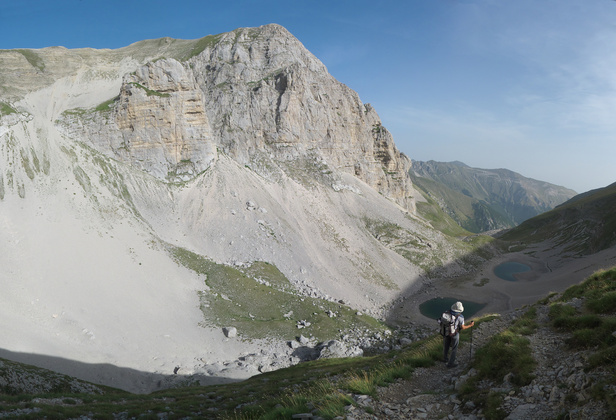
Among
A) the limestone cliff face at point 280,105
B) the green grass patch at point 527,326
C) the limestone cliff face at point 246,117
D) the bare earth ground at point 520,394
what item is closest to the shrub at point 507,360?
the bare earth ground at point 520,394

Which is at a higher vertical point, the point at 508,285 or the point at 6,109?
the point at 6,109

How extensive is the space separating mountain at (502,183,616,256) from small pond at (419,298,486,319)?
223 ft

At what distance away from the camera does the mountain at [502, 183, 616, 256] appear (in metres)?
104

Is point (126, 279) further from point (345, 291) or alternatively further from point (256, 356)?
point (345, 291)

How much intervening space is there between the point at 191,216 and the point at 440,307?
58.1 meters

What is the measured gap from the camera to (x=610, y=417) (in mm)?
6008

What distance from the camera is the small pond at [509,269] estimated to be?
9188cm

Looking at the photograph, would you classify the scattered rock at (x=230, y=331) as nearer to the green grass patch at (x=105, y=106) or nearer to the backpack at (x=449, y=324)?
the backpack at (x=449, y=324)

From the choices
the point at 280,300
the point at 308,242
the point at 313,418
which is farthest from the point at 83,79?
the point at 313,418

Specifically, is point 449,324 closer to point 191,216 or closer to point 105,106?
point 191,216

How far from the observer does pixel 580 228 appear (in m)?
119

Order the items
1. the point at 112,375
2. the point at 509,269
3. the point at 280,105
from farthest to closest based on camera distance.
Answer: the point at 509,269 → the point at 280,105 → the point at 112,375

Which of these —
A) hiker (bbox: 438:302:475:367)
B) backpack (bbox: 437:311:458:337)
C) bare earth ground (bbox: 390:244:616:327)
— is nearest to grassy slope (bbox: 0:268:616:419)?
hiker (bbox: 438:302:475:367)

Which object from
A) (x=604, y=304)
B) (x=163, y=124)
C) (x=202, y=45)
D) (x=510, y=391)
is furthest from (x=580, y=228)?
(x=202, y=45)
